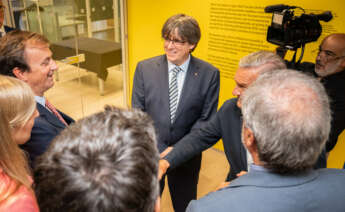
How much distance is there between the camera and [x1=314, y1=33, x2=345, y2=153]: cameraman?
1.87 m

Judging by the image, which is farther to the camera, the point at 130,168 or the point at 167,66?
the point at 167,66

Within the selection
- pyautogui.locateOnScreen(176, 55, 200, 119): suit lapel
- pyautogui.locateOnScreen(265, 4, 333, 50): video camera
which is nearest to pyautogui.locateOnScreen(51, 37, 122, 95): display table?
pyautogui.locateOnScreen(176, 55, 200, 119): suit lapel

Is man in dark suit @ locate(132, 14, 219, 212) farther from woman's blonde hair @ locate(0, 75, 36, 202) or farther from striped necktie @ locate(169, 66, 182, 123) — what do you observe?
woman's blonde hair @ locate(0, 75, 36, 202)

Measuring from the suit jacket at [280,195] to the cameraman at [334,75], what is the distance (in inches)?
48.9

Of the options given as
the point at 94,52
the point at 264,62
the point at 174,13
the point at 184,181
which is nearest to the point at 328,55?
the point at 264,62

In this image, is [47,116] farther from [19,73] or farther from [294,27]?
[294,27]

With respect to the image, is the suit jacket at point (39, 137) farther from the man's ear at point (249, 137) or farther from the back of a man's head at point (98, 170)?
the man's ear at point (249, 137)

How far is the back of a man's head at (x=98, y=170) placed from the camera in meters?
0.52

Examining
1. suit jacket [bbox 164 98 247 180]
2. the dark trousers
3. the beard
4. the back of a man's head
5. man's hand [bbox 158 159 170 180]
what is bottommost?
the dark trousers

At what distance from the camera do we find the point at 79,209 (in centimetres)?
52

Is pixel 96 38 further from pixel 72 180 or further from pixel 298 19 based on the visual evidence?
pixel 72 180

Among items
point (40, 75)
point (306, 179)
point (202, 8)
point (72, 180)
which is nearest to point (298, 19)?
point (202, 8)

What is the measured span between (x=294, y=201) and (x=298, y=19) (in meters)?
1.72

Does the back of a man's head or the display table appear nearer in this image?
the back of a man's head
